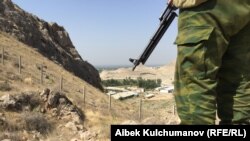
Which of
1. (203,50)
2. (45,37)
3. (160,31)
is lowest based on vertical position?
(203,50)

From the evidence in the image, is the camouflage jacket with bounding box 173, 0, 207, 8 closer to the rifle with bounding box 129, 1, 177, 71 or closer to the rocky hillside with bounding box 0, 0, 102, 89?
the rifle with bounding box 129, 1, 177, 71

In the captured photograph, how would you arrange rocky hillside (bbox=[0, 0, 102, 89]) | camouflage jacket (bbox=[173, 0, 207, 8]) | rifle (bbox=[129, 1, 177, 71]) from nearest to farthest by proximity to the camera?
1. camouflage jacket (bbox=[173, 0, 207, 8])
2. rifle (bbox=[129, 1, 177, 71])
3. rocky hillside (bbox=[0, 0, 102, 89])

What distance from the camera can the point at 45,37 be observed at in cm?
4419

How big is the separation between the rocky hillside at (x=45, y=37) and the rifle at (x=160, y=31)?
3660 centimetres

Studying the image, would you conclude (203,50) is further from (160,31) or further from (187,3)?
(160,31)

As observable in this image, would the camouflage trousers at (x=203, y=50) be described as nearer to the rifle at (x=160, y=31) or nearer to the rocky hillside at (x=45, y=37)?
the rifle at (x=160, y=31)

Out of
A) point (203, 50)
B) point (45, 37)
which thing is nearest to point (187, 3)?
point (203, 50)

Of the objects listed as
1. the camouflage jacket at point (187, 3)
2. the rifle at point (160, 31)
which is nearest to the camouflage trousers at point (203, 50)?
the camouflage jacket at point (187, 3)

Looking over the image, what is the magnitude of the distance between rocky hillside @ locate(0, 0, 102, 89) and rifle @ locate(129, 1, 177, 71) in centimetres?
3660

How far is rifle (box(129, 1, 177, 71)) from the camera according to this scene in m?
3.30

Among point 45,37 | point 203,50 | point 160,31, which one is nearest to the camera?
point 203,50

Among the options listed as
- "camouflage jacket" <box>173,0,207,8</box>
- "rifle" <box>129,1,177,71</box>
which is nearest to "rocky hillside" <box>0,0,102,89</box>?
"rifle" <box>129,1,177,71</box>

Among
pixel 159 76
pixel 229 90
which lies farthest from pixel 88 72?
pixel 159 76

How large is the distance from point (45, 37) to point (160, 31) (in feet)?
137
